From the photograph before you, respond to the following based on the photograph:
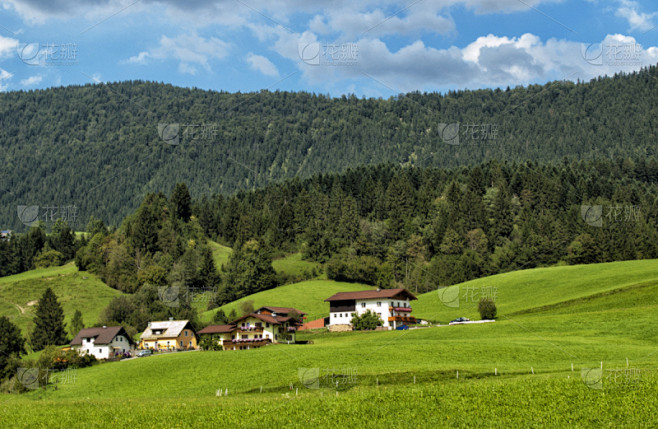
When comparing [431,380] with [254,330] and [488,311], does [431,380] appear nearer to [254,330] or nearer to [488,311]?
[488,311]

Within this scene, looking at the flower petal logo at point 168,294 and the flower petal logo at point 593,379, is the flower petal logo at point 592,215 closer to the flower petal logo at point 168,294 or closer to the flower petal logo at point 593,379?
the flower petal logo at point 168,294

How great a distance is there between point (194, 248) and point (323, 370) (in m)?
138

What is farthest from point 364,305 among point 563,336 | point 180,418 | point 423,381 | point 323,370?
point 180,418

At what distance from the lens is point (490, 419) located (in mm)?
31516

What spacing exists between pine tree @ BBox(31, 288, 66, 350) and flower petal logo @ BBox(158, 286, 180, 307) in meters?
23.8

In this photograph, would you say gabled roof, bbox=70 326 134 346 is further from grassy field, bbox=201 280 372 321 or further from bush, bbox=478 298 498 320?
bush, bbox=478 298 498 320

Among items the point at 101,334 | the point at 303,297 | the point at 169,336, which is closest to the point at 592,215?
the point at 303,297

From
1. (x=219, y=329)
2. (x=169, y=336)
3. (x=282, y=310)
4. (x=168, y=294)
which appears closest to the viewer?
(x=219, y=329)

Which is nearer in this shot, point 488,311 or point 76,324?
point 488,311

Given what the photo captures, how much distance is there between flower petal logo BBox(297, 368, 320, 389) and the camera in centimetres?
4922

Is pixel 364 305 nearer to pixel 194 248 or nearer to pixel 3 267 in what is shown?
pixel 194 248

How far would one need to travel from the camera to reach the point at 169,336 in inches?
4660

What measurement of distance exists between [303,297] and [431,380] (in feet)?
311

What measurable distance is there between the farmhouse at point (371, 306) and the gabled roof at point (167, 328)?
2882cm
